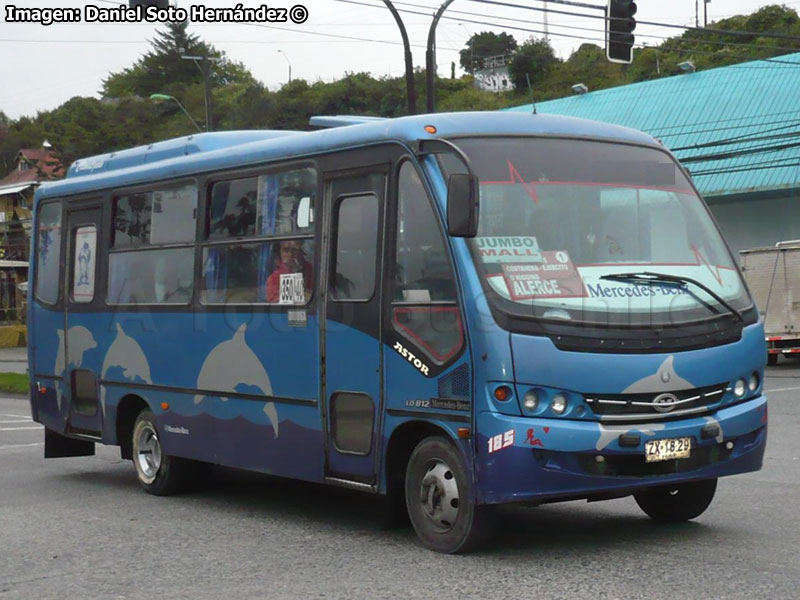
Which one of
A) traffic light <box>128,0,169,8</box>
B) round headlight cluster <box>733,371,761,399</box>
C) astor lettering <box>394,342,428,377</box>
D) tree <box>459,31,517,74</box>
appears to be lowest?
round headlight cluster <box>733,371,761,399</box>

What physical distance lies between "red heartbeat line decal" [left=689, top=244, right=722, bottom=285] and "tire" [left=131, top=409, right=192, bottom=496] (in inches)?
201

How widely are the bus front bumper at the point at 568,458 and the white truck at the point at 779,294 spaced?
22.7 metres

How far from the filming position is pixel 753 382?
8.32 metres

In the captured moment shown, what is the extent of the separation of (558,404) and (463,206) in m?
1.28

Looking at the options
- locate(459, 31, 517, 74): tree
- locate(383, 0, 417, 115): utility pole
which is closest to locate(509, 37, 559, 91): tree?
locate(459, 31, 517, 74): tree

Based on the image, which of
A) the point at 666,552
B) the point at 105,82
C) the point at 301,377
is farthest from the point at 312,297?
the point at 105,82

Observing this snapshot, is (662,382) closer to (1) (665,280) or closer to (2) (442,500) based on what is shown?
(1) (665,280)

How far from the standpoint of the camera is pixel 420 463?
8.20m

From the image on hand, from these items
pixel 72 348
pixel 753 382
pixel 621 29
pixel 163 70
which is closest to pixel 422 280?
pixel 753 382

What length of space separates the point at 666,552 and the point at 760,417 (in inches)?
44.8

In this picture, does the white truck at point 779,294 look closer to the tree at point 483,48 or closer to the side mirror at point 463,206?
the side mirror at point 463,206

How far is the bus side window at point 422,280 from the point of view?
26.1ft

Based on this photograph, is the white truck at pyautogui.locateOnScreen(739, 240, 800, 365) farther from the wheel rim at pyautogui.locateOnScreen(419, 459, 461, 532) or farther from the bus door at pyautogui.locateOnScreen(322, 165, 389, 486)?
the wheel rim at pyautogui.locateOnScreen(419, 459, 461, 532)

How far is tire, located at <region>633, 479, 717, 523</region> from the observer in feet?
28.9
